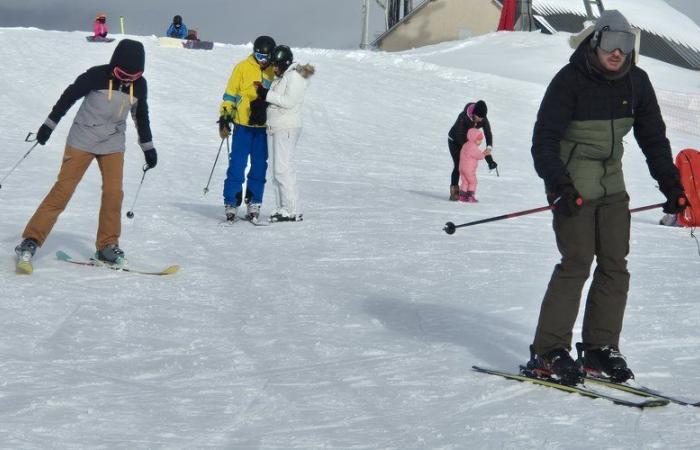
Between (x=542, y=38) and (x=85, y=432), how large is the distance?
114 feet

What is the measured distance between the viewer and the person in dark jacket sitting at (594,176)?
17.6 ft

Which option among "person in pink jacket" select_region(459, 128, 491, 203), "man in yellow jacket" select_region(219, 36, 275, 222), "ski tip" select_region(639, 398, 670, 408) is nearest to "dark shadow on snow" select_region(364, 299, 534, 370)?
"ski tip" select_region(639, 398, 670, 408)

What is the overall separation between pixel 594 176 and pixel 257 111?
619 centimetres

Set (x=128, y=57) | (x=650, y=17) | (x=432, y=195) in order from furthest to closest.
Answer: (x=650, y=17), (x=432, y=195), (x=128, y=57)

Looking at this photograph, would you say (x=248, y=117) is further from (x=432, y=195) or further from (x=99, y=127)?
(x=432, y=195)

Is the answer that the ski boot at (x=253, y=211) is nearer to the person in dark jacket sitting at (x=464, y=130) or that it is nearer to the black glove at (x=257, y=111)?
the black glove at (x=257, y=111)

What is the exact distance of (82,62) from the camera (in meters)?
27.1

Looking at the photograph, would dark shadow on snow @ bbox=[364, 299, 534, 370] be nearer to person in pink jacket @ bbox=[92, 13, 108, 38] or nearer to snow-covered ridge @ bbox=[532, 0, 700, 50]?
person in pink jacket @ bbox=[92, 13, 108, 38]

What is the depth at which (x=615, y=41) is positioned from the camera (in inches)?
206

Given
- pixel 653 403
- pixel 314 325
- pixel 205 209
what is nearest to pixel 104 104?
pixel 314 325

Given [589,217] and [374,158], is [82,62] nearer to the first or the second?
[374,158]

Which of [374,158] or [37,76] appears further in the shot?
[37,76]

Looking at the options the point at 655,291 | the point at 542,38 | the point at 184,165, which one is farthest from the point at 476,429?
the point at 542,38

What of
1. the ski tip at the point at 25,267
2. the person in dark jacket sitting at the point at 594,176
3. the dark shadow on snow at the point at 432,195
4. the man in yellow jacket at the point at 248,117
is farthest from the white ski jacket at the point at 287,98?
the person in dark jacket sitting at the point at 594,176
